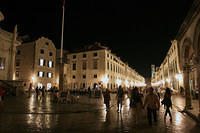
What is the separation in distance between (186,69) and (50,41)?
122 feet

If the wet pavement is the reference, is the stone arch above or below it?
above

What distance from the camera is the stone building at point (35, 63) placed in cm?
3700

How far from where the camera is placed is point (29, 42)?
39.0 metres

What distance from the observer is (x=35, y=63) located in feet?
122

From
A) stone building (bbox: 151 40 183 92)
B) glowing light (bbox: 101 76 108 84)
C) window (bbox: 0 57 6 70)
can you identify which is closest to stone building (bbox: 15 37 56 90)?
window (bbox: 0 57 6 70)

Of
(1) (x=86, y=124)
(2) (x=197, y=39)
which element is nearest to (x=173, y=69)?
(2) (x=197, y=39)

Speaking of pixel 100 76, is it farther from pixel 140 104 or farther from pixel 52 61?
pixel 140 104

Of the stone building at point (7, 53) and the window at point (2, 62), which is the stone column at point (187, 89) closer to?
the stone building at point (7, 53)

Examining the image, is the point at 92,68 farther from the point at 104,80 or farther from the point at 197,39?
the point at 197,39

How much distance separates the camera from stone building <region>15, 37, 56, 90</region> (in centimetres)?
3700

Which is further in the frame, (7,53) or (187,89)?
(7,53)

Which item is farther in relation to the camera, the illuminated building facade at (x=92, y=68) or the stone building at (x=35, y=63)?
the illuminated building facade at (x=92, y=68)

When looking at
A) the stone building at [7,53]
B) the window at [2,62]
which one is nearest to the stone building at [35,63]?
the stone building at [7,53]

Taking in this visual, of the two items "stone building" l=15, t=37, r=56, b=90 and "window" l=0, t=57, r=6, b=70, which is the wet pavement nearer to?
"window" l=0, t=57, r=6, b=70
